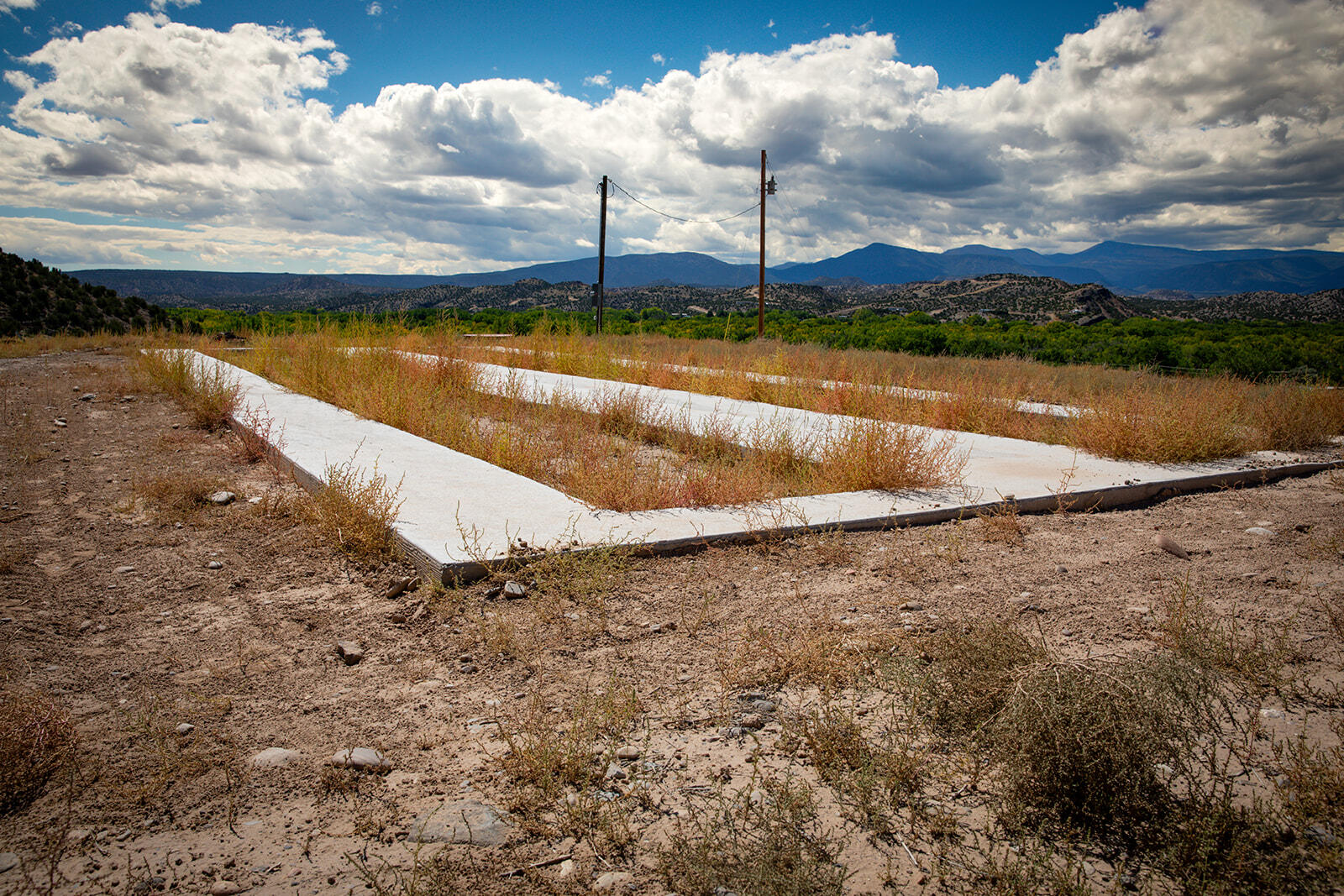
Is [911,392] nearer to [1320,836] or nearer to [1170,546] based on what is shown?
[1170,546]

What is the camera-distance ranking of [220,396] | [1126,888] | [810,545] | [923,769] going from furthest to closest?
1. [220,396]
2. [810,545]
3. [923,769]
4. [1126,888]

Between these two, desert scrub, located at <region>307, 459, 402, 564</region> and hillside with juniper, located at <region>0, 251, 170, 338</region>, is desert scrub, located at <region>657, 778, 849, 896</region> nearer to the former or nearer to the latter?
desert scrub, located at <region>307, 459, 402, 564</region>

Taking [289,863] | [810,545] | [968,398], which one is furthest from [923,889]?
[968,398]

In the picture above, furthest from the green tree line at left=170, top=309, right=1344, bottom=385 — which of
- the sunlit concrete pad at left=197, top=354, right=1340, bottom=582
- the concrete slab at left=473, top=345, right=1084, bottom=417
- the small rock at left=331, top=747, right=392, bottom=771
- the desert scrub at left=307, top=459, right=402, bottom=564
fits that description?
the small rock at left=331, top=747, right=392, bottom=771

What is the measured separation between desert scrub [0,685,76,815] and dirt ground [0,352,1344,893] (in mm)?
59

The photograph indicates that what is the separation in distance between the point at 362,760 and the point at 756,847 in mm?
1348

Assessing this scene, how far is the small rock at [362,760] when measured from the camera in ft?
7.66

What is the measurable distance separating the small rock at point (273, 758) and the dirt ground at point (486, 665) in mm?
18

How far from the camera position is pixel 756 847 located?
6.27 feet

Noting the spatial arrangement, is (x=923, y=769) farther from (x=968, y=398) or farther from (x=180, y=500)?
(x=968, y=398)

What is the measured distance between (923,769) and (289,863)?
1914mm

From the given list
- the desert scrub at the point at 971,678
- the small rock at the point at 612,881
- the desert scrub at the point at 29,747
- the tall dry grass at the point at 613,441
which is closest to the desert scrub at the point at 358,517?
the tall dry grass at the point at 613,441

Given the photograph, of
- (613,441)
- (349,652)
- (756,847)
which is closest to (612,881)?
(756,847)

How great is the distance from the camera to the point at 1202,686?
237 centimetres
